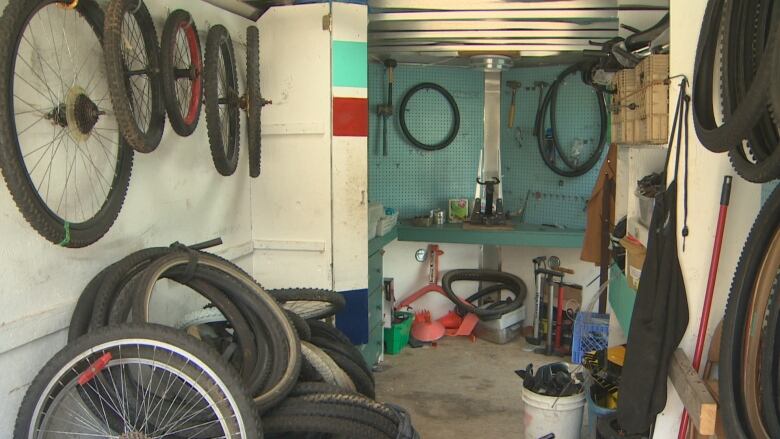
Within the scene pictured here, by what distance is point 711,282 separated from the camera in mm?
2074

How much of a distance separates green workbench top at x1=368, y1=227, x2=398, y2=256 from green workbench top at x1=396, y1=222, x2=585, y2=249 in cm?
30

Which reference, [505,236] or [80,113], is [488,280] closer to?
[505,236]

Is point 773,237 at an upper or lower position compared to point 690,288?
upper

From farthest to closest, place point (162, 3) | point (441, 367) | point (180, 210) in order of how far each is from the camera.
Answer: point (441, 367) < point (180, 210) < point (162, 3)

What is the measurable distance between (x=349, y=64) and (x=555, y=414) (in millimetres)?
2077

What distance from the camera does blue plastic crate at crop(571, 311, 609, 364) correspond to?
3.96 metres

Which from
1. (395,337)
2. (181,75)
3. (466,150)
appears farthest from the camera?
(466,150)

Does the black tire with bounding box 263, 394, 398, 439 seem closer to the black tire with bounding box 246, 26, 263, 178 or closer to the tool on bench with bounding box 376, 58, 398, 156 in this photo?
the black tire with bounding box 246, 26, 263, 178

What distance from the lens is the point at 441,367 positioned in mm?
4453

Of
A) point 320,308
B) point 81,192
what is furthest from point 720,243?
point 81,192

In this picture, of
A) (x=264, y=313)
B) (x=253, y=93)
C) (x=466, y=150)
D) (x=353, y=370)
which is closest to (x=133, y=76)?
(x=253, y=93)

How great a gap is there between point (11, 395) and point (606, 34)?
12.4 feet

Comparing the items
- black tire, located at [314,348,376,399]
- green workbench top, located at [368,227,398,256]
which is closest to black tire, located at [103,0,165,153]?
black tire, located at [314,348,376,399]

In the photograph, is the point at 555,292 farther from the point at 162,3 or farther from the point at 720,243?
the point at 162,3
